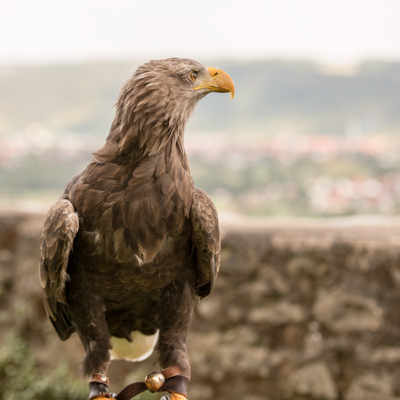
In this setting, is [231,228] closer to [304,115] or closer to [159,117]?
[159,117]

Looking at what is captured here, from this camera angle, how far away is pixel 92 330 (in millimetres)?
1744

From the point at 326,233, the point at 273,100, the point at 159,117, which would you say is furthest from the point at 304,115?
the point at 159,117

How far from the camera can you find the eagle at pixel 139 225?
60.3 inches

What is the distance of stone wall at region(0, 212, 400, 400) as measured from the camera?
3.34 meters

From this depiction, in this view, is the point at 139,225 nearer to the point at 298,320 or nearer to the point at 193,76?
the point at 193,76

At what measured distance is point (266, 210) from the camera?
18.7 feet

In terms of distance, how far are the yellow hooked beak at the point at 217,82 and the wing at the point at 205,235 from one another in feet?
1.36

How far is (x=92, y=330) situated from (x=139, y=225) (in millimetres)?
549

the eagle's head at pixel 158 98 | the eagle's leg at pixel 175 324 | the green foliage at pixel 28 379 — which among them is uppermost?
the eagle's head at pixel 158 98

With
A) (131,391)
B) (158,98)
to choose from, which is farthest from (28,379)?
(158,98)

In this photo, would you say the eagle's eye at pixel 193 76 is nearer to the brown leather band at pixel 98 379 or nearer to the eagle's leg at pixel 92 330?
the eagle's leg at pixel 92 330

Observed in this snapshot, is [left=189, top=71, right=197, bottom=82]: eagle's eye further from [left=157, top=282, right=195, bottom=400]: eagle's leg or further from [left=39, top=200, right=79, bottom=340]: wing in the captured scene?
[left=157, top=282, right=195, bottom=400]: eagle's leg

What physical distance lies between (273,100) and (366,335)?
535 centimetres

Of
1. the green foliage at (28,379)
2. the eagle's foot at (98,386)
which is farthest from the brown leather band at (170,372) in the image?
the green foliage at (28,379)
